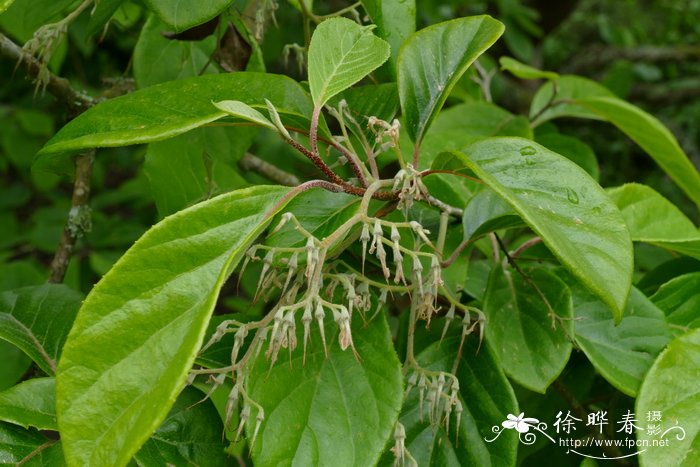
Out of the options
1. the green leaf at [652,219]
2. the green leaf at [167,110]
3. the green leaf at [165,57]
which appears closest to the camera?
the green leaf at [167,110]

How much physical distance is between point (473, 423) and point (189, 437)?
25cm

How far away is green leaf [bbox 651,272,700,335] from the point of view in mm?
818

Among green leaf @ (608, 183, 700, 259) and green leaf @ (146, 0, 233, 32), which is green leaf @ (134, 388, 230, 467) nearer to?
green leaf @ (146, 0, 233, 32)

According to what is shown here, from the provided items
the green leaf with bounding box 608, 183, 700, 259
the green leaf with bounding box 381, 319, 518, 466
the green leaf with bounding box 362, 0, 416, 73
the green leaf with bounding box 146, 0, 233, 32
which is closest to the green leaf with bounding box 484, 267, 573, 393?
the green leaf with bounding box 381, 319, 518, 466

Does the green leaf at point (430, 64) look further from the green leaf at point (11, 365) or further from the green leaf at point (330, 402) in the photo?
the green leaf at point (11, 365)

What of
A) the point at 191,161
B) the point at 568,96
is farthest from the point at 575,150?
the point at 191,161

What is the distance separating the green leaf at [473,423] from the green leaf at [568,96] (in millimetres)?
629

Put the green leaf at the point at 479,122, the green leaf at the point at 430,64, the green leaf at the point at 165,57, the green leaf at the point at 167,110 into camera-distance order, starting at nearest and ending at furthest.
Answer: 1. the green leaf at the point at 167,110
2. the green leaf at the point at 430,64
3. the green leaf at the point at 165,57
4. the green leaf at the point at 479,122

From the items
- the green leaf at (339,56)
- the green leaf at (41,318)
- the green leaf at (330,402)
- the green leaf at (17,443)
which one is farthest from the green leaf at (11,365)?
the green leaf at (339,56)

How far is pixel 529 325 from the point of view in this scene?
73 centimetres

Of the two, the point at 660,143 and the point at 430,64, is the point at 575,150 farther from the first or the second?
the point at 430,64

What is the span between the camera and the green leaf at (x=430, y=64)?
68 centimetres

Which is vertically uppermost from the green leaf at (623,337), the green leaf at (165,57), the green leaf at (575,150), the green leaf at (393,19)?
the green leaf at (393,19)

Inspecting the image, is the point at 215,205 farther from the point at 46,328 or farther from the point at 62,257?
the point at 62,257
